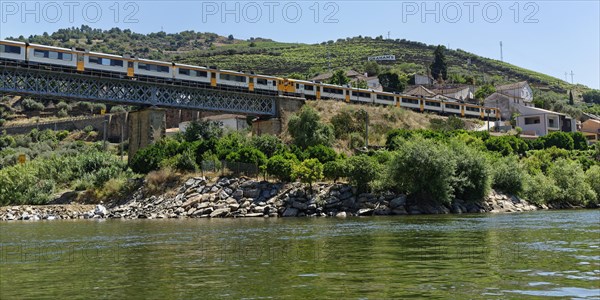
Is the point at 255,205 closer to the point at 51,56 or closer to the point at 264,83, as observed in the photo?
the point at 51,56

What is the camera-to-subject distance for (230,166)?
1854 inches

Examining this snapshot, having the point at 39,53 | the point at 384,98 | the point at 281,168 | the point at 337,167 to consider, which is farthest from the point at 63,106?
the point at 337,167

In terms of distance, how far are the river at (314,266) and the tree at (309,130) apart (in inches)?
1388

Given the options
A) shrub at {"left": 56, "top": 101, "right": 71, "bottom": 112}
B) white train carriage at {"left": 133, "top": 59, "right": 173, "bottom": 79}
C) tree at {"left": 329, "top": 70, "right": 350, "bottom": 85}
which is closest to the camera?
white train carriage at {"left": 133, "top": 59, "right": 173, "bottom": 79}

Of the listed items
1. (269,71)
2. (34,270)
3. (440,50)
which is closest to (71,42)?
(269,71)

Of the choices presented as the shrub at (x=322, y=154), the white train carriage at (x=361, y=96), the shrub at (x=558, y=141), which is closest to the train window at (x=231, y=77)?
the shrub at (x=322, y=154)

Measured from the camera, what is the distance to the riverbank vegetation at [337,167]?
4112 centimetres

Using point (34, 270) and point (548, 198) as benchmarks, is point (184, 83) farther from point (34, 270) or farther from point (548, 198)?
point (34, 270)

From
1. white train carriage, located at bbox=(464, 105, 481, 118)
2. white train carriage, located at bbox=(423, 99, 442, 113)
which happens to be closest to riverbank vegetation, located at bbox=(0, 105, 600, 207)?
white train carriage, located at bbox=(423, 99, 442, 113)

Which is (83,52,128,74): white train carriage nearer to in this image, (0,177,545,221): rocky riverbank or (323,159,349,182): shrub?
(0,177,545,221): rocky riverbank

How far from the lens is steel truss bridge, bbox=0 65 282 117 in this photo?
4925cm

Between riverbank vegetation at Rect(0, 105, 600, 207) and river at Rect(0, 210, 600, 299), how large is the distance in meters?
18.8

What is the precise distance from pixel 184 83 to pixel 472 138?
98.9ft

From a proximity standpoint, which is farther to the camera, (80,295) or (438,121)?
(438,121)
